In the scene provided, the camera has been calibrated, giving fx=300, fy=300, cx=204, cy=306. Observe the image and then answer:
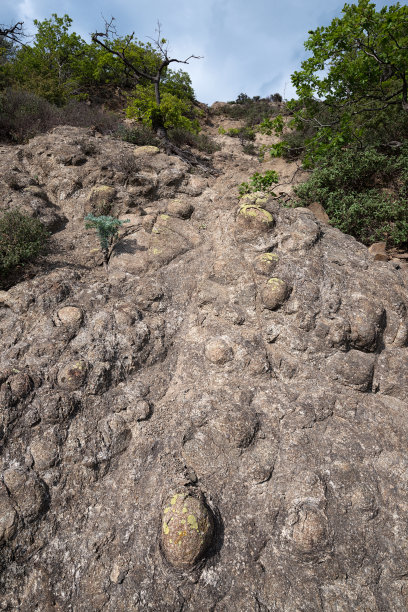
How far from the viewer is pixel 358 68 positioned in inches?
307

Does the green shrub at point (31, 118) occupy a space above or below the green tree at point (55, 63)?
below

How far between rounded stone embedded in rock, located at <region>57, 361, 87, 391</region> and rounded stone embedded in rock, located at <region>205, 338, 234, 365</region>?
1.51 meters

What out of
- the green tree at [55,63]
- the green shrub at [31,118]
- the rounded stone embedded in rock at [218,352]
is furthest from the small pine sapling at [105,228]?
the green tree at [55,63]

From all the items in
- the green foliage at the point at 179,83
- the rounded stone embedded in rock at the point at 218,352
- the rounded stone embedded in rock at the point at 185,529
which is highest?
the green foliage at the point at 179,83

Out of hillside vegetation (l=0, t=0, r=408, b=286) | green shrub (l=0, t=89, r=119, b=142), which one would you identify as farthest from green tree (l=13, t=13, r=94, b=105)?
green shrub (l=0, t=89, r=119, b=142)

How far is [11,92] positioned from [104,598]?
12507mm

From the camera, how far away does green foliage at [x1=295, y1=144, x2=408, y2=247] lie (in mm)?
6359

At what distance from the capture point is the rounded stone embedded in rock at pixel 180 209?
6.00 metres

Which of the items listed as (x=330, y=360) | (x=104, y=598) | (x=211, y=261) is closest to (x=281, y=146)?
(x=211, y=261)

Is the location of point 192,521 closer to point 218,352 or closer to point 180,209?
point 218,352

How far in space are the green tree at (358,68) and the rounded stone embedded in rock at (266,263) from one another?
414cm

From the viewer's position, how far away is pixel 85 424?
324 cm

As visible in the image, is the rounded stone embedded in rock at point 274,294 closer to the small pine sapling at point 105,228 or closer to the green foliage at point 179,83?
the small pine sapling at point 105,228

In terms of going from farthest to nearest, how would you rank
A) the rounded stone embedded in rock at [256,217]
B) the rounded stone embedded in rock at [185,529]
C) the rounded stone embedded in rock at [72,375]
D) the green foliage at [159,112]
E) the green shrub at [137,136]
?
the green foliage at [159,112]
the green shrub at [137,136]
the rounded stone embedded in rock at [256,217]
the rounded stone embedded in rock at [72,375]
the rounded stone embedded in rock at [185,529]
